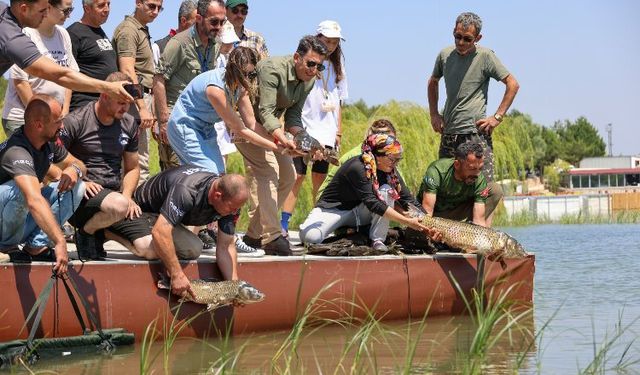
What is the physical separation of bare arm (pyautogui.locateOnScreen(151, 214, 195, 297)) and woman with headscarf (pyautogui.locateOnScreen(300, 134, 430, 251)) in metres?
1.91

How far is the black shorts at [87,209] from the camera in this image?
8.16 m

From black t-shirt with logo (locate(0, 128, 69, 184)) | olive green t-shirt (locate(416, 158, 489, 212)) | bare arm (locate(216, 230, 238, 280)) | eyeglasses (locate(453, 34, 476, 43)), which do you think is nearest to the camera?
black t-shirt with logo (locate(0, 128, 69, 184))

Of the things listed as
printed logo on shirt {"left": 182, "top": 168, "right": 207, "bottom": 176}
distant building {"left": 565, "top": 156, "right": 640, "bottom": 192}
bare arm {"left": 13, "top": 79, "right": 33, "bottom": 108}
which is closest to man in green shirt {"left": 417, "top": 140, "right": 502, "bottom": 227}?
printed logo on shirt {"left": 182, "top": 168, "right": 207, "bottom": 176}

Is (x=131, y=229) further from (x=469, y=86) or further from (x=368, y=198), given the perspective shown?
(x=469, y=86)

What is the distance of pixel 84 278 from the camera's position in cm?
786

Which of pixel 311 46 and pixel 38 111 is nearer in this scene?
pixel 38 111

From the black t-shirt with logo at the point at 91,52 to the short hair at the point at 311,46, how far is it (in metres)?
1.46

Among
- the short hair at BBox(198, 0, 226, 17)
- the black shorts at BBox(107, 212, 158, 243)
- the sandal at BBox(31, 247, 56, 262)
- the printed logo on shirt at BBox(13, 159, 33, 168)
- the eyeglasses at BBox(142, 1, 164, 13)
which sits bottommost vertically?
the sandal at BBox(31, 247, 56, 262)

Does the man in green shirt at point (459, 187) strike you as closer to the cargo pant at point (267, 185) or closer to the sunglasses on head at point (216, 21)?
the cargo pant at point (267, 185)

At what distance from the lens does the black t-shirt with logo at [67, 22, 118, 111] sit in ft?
31.0

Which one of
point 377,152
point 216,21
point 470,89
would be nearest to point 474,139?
point 470,89

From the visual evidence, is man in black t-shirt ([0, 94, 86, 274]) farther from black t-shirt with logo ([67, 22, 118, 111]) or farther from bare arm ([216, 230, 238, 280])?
black t-shirt with logo ([67, 22, 118, 111])

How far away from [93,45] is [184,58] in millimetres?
783

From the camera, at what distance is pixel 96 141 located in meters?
8.36
